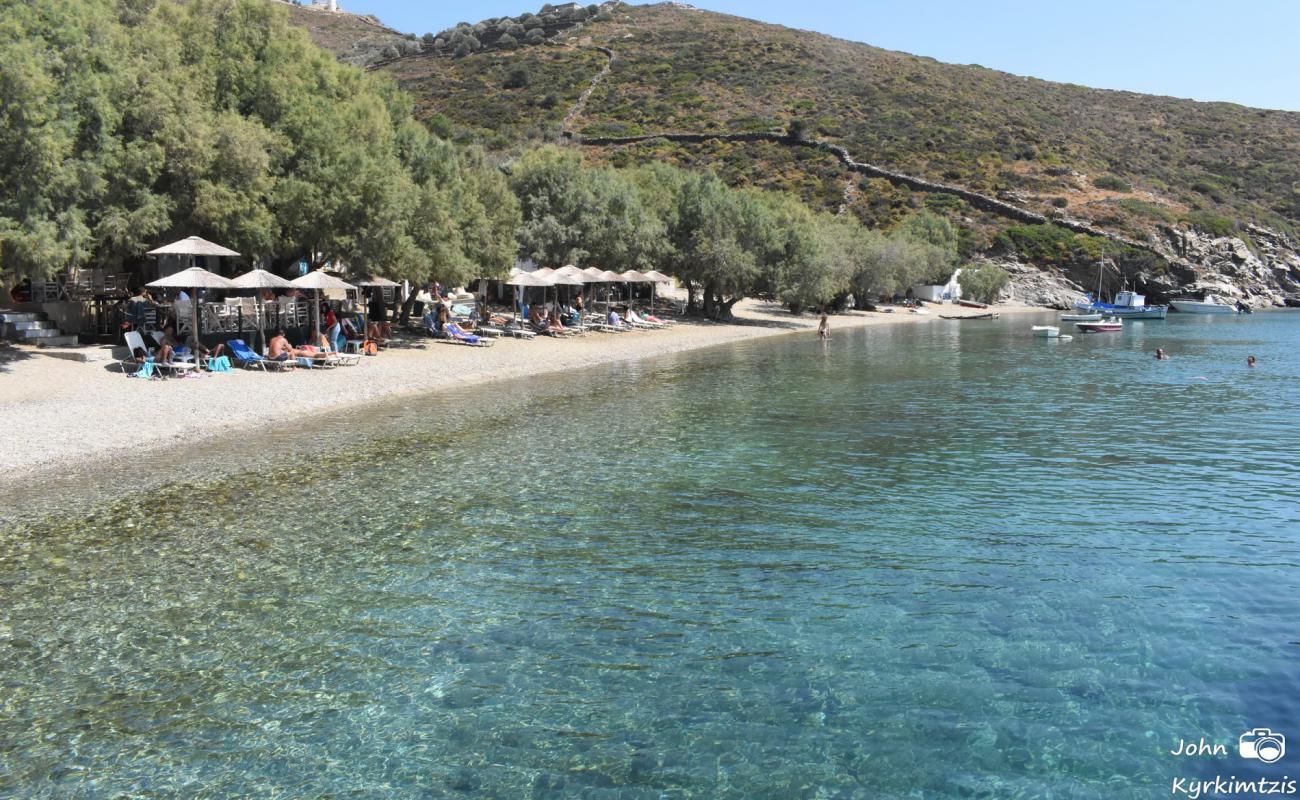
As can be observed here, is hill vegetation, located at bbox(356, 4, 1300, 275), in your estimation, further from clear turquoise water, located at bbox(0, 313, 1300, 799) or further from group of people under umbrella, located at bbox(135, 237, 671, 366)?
clear turquoise water, located at bbox(0, 313, 1300, 799)

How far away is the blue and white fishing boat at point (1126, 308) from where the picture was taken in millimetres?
74375

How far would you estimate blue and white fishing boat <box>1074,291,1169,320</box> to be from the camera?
244 ft

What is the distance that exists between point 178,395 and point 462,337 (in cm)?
1587

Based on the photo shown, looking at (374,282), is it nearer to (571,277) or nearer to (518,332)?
(518,332)

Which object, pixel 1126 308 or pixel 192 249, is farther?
pixel 1126 308

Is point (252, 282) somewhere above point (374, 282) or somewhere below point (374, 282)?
below

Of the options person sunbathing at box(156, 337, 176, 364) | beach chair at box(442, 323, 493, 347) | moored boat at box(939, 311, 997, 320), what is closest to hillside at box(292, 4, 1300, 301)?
moored boat at box(939, 311, 997, 320)

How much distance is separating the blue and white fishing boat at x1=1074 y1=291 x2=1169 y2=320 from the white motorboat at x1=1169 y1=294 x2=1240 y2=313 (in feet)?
26.7

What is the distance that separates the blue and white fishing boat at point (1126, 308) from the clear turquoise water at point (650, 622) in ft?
203

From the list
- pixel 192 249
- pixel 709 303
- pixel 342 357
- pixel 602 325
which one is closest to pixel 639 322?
pixel 602 325

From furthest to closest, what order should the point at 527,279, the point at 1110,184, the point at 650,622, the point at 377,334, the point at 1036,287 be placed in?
1. the point at 1110,184
2. the point at 1036,287
3. the point at 527,279
4. the point at 377,334
5. the point at 650,622

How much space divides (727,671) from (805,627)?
1.36 metres

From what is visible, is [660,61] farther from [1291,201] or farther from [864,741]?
[864,741]

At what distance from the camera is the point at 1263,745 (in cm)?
723
